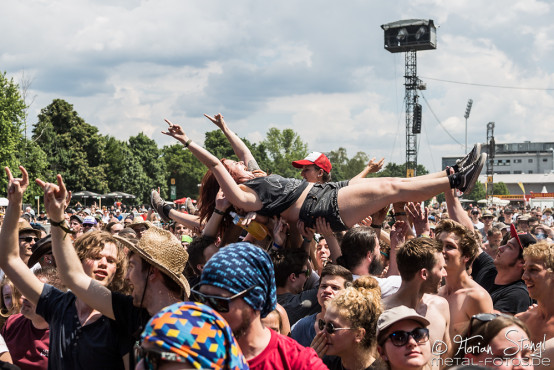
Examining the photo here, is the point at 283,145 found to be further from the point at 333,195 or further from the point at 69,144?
the point at 333,195

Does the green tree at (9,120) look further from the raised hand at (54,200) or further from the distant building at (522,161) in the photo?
the distant building at (522,161)

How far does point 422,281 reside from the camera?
425 cm

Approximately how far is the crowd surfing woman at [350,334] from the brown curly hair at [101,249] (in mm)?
1401

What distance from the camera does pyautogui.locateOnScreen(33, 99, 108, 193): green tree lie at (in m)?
58.3

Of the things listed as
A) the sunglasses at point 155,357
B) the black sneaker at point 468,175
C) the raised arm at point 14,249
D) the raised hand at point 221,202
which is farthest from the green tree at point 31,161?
the sunglasses at point 155,357

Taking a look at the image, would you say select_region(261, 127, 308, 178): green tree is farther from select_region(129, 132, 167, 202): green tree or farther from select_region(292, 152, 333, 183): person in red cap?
select_region(292, 152, 333, 183): person in red cap

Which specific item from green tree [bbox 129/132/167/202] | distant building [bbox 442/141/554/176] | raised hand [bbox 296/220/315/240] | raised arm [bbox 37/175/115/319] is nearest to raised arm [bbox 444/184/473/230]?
raised hand [bbox 296/220/315/240]

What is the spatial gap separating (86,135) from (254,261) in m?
61.6

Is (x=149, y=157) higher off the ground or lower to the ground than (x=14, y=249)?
lower

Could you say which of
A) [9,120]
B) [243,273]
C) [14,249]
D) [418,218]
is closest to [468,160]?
[418,218]

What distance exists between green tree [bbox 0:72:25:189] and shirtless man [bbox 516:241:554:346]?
37.1 m

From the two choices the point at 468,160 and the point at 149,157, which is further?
the point at 149,157

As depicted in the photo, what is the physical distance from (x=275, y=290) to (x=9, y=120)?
128ft

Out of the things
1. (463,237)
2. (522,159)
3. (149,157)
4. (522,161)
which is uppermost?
(463,237)
